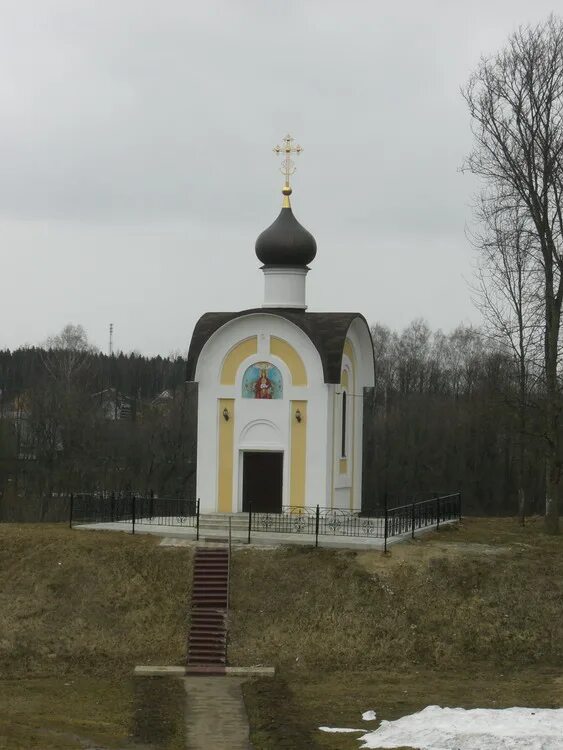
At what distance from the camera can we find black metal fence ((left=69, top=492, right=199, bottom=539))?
84.3ft

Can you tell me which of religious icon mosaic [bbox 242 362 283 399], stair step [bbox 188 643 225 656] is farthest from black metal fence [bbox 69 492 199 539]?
stair step [bbox 188 643 225 656]

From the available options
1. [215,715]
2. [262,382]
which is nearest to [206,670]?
[215,715]

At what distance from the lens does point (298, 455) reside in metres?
26.8

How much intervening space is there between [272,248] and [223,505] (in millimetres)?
6213

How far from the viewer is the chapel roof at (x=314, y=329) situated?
86.9 ft

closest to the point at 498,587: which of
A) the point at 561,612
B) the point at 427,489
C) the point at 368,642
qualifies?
the point at 561,612

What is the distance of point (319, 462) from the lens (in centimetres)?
2652

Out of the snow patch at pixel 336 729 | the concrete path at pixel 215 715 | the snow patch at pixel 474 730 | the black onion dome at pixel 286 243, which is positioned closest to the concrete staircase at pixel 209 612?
the concrete path at pixel 215 715

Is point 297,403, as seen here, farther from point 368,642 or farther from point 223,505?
point 368,642

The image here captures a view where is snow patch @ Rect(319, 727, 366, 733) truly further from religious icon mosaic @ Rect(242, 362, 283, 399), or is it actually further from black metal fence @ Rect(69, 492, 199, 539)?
religious icon mosaic @ Rect(242, 362, 283, 399)

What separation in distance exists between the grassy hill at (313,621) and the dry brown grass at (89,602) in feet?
0.11

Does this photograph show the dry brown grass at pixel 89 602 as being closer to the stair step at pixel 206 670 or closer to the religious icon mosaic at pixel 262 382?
the stair step at pixel 206 670

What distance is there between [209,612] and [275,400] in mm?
7395

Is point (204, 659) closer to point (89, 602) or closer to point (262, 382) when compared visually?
point (89, 602)
